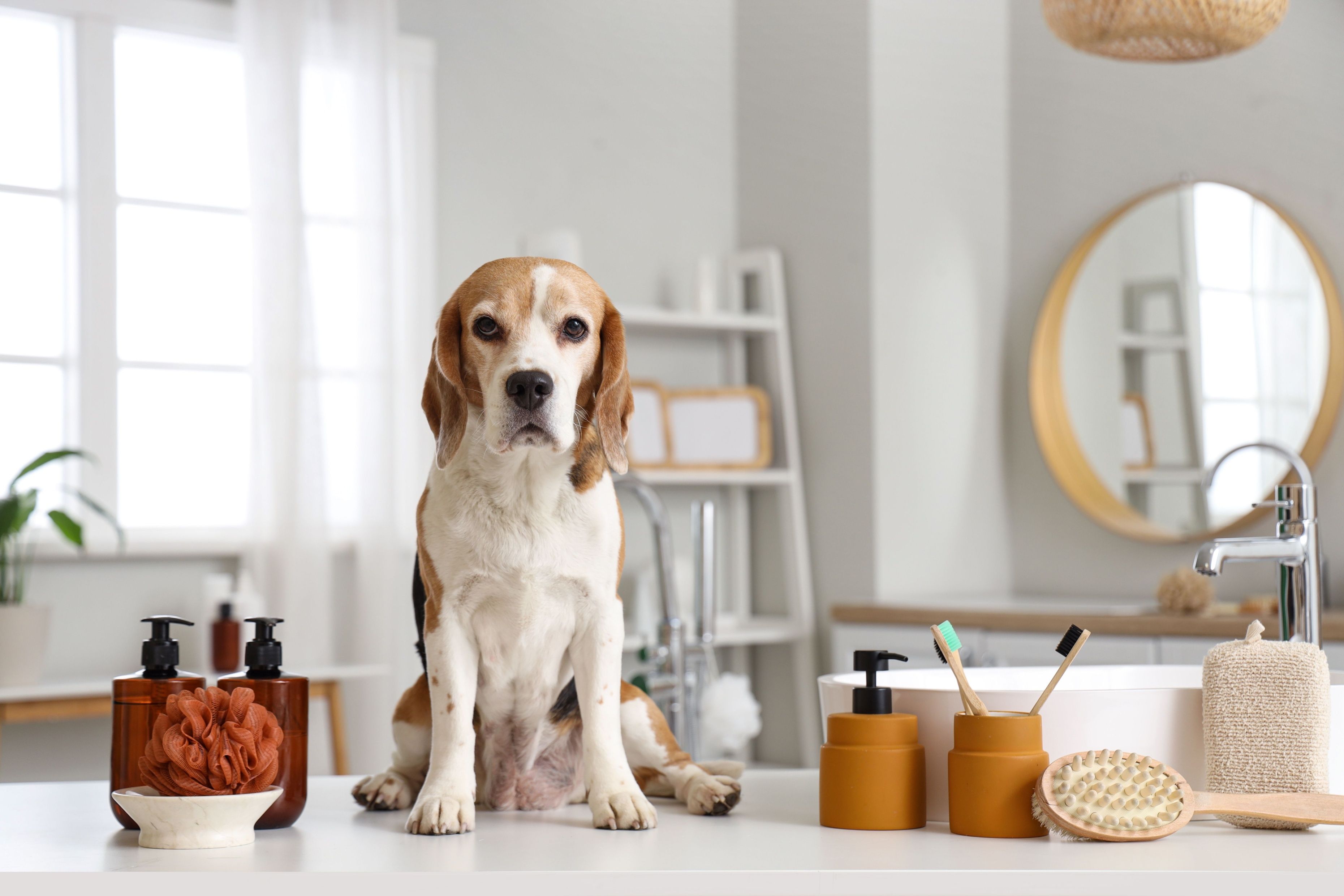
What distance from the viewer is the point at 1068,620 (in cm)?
281

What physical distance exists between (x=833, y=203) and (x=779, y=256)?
236 millimetres

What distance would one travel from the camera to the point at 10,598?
8.87ft

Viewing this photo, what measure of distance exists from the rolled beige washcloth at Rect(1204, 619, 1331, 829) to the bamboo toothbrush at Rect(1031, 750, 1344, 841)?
2 cm

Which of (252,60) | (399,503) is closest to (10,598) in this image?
(399,503)

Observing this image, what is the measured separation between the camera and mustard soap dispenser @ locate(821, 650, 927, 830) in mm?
942

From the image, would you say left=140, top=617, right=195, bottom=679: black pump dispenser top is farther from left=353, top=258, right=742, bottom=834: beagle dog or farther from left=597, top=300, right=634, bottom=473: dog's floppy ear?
left=597, top=300, right=634, bottom=473: dog's floppy ear

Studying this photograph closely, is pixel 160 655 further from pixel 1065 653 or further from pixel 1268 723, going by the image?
pixel 1268 723

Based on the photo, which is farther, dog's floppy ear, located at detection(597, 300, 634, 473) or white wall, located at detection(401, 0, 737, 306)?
white wall, located at detection(401, 0, 737, 306)

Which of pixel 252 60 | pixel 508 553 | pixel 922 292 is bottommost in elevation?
pixel 508 553

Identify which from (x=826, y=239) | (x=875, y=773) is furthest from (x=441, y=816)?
(x=826, y=239)

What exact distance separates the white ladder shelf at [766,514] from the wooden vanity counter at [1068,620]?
253mm

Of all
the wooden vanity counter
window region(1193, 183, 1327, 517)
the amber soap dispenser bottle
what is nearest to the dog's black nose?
the amber soap dispenser bottle

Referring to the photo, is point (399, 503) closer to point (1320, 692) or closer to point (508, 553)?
point (508, 553)

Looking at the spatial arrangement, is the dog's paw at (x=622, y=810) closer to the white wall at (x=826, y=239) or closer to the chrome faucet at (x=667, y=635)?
the chrome faucet at (x=667, y=635)
